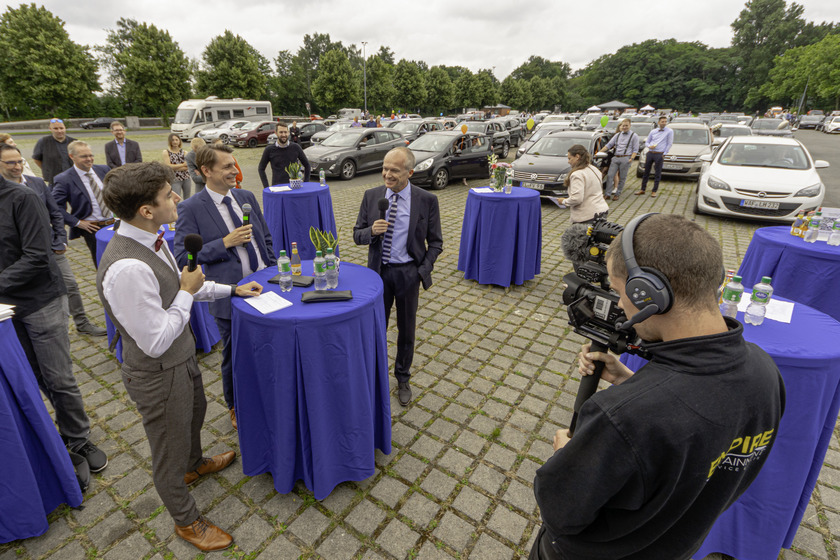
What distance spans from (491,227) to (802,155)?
8.91 meters

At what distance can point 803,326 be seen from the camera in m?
2.62

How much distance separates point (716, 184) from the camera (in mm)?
9359

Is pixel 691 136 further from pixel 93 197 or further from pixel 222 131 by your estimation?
pixel 222 131

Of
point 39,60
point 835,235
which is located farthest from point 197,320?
point 39,60

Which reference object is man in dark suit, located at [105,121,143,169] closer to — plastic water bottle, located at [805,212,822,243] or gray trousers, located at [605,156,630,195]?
plastic water bottle, located at [805,212,822,243]

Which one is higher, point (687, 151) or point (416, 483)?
point (687, 151)

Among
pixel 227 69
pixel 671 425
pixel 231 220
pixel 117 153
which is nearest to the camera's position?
pixel 671 425

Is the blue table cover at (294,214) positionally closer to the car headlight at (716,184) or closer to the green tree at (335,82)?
the car headlight at (716,184)

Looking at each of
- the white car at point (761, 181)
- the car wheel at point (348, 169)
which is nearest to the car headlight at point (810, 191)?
the white car at point (761, 181)

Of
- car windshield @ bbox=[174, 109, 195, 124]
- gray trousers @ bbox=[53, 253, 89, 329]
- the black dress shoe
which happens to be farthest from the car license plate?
car windshield @ bbox=[174, 109, 195, 124]

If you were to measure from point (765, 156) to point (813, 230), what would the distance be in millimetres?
7457

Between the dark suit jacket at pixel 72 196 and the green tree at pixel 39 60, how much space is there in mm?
45010

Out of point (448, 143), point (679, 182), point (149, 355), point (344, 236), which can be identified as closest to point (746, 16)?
point (679, 182)

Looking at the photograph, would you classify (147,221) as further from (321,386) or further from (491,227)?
(491,227)
